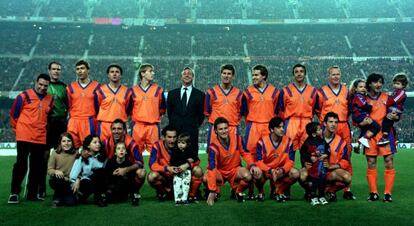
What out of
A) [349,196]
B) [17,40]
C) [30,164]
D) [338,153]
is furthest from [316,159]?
[17,40]

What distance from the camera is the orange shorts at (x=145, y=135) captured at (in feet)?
21.5

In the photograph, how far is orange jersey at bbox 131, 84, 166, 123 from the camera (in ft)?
21.5

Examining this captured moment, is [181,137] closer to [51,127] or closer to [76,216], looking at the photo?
[76,216]

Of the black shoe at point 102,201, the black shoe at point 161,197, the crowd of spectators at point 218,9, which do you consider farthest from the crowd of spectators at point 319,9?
the black shoe at point 102,201

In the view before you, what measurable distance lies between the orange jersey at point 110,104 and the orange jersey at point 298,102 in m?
2.58

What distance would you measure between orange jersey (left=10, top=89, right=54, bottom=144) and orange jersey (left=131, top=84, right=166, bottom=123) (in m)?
1.36

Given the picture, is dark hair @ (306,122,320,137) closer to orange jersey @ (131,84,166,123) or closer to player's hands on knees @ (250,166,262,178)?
player's hands on knees @ (250,166,262,178)

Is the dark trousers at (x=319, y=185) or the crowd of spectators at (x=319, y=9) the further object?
the crowd of spectators at (x=319, y=9)

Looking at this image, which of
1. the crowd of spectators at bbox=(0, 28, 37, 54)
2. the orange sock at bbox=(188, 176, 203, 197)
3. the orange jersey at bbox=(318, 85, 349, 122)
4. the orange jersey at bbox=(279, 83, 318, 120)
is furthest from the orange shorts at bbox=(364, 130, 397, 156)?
the crowd of spectators at bbox=(0, 28, 37, 54)

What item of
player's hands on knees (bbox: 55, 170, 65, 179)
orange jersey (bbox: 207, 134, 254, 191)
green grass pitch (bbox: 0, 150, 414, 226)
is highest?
orange jersey (bbox: 207, 134, 254, 191)

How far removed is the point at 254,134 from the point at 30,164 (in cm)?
350

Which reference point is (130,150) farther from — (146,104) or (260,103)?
(260,103)

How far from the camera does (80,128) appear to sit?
6.36 m

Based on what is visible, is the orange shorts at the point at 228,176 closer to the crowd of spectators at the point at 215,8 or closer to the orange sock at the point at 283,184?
the orange sock at the point at 283,184
